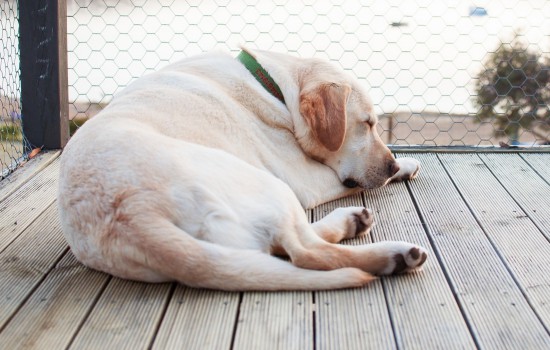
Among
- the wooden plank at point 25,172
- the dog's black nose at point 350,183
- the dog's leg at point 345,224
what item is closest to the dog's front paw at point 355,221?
the dog's leg at point 345,224

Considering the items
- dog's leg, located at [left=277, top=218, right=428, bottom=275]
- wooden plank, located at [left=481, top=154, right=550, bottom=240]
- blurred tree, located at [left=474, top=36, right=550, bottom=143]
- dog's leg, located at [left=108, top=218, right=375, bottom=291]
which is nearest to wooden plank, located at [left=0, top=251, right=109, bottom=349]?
dog's leg, located at [left=108, top=218, right=375, bottom=291]

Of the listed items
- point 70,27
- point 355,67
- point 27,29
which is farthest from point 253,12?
point 27,29

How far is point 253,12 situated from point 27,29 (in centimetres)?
212

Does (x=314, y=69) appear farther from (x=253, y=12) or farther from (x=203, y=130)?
(x=253, y=12)

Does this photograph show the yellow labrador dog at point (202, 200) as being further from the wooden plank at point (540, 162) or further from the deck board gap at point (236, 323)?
the wooden plank at point (540, 162)

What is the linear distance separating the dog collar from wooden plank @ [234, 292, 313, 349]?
1115 millimetres

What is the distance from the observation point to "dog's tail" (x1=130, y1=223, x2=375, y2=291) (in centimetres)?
210

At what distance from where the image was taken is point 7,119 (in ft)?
12.9

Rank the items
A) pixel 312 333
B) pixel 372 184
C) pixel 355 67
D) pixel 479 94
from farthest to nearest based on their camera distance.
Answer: pixel 355 67
pixel 479 94
pixel 372 184
pixel 312 333

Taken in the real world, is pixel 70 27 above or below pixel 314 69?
below

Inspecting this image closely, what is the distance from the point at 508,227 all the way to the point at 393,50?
2827mm

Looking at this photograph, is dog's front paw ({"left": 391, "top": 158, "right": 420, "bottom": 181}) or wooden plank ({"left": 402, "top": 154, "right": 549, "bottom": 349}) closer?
wooden plank ({"left": 402, "top": 154, "right": 549, "bottom": 349})

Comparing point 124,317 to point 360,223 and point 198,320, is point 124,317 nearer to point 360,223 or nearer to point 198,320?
point 198,320

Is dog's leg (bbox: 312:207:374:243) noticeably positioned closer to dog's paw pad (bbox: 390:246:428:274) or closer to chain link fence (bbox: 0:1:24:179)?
dog's paw pad (bbox: 390:246:428:274)
